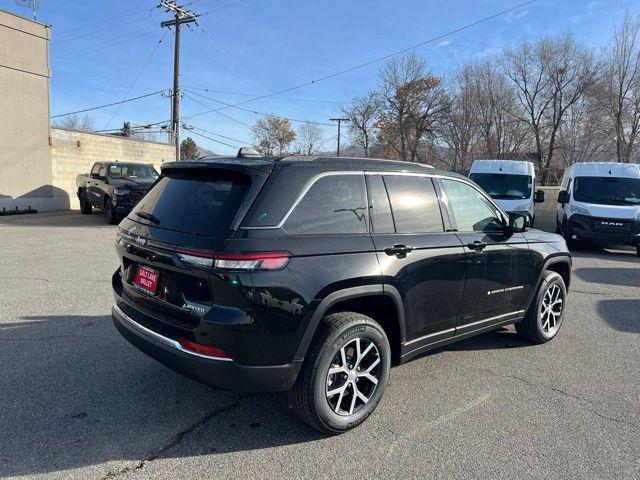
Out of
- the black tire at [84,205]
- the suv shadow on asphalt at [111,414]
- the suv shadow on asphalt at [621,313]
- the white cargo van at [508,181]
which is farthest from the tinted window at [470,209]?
the black tire at [84,205]

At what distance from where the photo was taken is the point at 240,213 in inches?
110

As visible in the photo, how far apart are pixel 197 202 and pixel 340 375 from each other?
4.97ft

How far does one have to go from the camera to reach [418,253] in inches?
137

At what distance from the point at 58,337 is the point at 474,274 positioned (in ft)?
13.3

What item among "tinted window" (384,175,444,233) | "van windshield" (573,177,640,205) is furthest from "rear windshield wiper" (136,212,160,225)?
"van windshield" (573,177,640,205)

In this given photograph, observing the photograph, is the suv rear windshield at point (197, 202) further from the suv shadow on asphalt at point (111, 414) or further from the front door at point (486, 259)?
the front door at point (486, 259)

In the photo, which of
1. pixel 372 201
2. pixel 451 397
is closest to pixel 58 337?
pixel 372 201

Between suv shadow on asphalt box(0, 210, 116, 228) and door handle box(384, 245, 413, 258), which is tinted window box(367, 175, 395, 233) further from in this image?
suv shadow on asphalt box(0, 210, 116, 228)

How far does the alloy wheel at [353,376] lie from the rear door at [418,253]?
365 millimetres

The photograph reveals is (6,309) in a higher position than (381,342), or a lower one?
lower

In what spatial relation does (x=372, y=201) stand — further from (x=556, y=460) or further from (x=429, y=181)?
(x=556, y=460)

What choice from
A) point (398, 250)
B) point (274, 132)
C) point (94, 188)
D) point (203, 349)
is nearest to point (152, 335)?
point (203, 349)

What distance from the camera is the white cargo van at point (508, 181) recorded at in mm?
14039

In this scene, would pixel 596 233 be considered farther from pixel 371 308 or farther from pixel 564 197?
pixel 371 308
